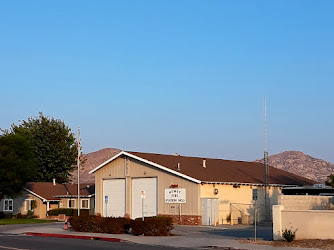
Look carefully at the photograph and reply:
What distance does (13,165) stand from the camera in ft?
188

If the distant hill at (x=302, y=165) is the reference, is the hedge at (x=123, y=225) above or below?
below

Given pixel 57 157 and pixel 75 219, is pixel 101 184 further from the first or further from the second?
pixel 57 157

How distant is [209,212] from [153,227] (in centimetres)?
1156

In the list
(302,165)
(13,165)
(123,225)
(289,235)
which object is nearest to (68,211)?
(13,165)

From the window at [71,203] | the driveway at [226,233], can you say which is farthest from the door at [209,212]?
the window at [71,203]

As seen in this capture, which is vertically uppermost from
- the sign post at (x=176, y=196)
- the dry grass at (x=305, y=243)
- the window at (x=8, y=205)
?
the sign post at (x=176, y=196)

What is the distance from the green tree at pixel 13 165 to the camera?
56628mm

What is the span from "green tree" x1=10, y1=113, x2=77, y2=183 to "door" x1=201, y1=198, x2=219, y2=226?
37488mm

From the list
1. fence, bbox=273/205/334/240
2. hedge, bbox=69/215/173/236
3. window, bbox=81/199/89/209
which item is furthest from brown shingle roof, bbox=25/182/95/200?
fence, bbox=273/205/334/240

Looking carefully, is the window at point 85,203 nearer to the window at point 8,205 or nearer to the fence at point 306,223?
the window at point 8,205

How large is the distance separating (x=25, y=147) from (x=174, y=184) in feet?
70.2

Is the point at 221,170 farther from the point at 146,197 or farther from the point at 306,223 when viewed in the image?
the point at 306,223

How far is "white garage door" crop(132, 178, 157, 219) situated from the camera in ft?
152

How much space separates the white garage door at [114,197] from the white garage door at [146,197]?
4.68 feet
